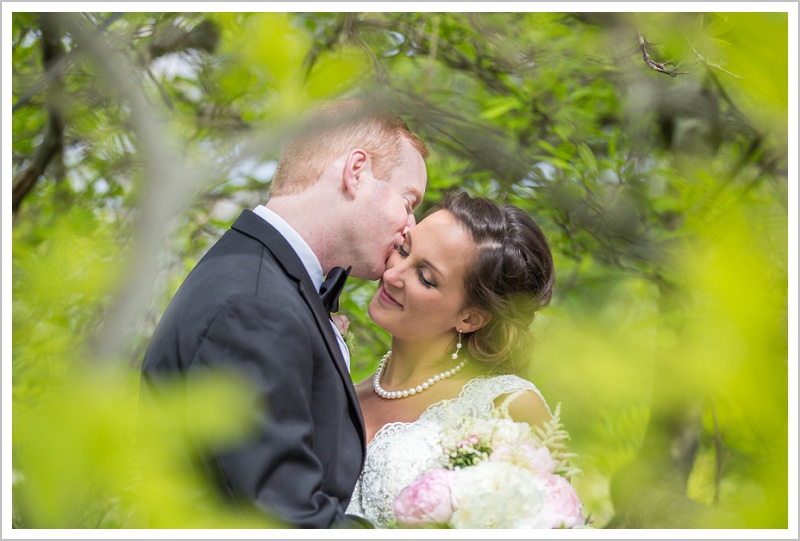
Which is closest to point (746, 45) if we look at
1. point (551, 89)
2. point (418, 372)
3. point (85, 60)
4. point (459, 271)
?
point (459, 271)

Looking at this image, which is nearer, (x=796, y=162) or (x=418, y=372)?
(x=796, y=162)

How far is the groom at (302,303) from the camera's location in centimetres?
137

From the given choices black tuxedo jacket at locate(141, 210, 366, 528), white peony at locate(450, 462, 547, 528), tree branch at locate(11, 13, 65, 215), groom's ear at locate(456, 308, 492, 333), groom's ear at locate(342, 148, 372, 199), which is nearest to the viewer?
black tuxedo jacket at locate(141, 210, 366, 528)

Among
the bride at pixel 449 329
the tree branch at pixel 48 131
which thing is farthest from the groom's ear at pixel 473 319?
the tree branch at pixel 48 131

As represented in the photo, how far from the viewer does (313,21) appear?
2279 millimetres

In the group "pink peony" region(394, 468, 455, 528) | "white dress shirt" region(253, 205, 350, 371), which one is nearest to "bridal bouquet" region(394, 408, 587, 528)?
"pink peony" region(394, 468, 455, 528)

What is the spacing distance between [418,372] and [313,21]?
107 cm

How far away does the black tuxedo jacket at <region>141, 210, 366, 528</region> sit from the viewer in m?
1.35

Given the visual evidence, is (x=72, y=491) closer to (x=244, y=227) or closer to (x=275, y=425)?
(x=275, y=425)

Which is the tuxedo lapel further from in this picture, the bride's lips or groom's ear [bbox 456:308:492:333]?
groom's ear [bbox 456:308:492:333]

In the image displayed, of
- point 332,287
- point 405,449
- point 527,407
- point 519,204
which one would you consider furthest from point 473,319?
point 519,204

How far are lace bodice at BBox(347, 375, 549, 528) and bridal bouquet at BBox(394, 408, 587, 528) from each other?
0.27 m

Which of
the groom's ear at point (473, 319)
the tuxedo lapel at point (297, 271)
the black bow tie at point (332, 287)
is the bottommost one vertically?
the groom's ear at point (473, 319)

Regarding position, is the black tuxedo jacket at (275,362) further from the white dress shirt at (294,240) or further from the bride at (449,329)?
the bride at (449,329)
